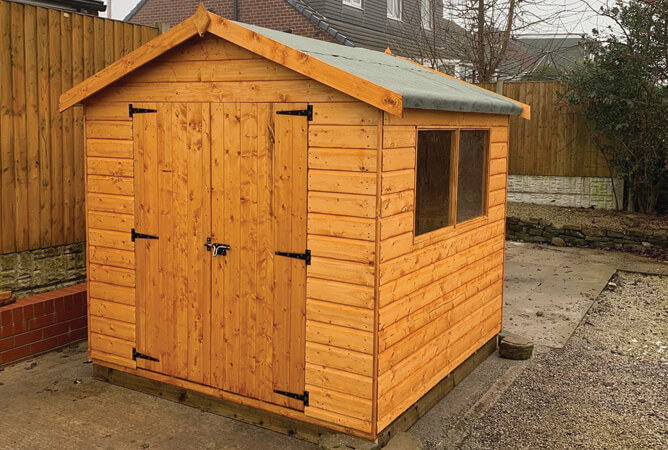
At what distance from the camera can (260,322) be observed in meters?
5.36

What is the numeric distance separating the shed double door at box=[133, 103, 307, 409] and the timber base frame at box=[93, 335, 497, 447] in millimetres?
131

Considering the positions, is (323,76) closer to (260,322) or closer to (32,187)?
(260,322)

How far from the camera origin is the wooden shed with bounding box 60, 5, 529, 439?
4863 mm

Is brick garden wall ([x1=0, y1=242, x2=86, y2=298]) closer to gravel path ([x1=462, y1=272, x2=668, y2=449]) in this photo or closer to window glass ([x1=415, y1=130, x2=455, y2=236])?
window glass ([x1=415, y1=130, x2=455, y2=236])

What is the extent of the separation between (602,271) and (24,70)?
27.6 ft

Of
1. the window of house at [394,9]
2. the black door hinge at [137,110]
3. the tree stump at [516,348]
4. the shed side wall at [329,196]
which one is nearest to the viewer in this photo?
the shed side wall at [329,196]

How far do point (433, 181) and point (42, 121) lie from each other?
3.87m

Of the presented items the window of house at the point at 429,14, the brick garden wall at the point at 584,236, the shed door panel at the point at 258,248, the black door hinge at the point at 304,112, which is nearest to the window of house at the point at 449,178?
the black door hinge at the point at 304,112

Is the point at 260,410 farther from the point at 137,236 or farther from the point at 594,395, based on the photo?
the point at 594,395

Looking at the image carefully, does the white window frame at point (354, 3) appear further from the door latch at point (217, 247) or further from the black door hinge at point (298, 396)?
the black door hinge at point (298, 396)

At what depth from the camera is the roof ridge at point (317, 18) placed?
61.9ft

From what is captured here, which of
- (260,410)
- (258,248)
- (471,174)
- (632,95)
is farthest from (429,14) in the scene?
(260,410)

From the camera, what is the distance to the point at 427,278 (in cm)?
556

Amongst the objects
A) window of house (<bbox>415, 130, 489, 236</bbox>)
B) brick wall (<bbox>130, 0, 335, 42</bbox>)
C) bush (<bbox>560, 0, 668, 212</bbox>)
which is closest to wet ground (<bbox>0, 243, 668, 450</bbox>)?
window of house (<bbox>415, 130, 489, 236</bbox>)
